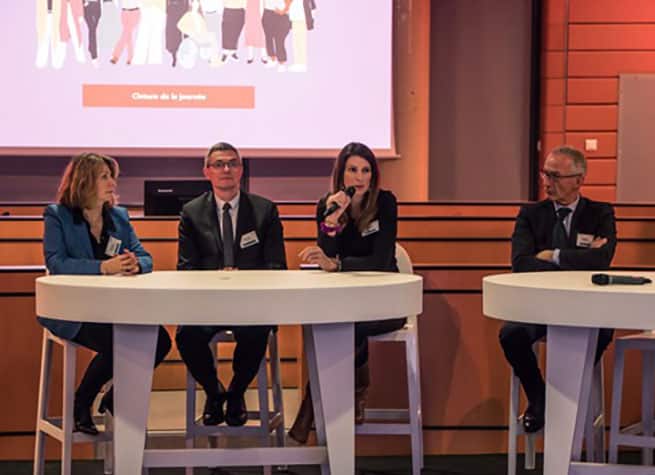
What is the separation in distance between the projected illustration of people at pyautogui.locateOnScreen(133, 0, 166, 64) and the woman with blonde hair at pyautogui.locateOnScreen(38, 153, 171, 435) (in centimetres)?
385

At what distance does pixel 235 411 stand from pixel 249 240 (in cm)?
60

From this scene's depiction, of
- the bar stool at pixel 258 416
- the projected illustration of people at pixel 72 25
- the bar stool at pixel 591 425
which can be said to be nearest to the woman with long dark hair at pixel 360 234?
the bar stool at pixel 258 416

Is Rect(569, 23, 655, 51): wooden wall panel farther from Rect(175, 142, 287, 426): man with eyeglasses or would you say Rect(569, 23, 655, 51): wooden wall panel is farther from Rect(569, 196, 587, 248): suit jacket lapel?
Rect(175, 142, 287, 426): man with eyeglasses

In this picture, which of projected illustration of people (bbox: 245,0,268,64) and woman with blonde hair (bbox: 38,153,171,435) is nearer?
woman with blonde hair (bbox: 38,153,171,435)

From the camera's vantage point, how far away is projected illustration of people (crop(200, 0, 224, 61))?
22.0 feet

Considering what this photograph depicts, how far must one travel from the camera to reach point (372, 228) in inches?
120

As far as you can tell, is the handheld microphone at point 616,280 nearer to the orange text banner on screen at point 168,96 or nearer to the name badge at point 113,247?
the name badge at point 113,247

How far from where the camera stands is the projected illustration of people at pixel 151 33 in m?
6.63

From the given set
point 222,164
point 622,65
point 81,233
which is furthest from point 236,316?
point 622,65

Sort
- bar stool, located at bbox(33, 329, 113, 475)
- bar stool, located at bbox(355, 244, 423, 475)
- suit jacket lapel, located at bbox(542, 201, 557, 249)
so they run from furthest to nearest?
suit jacket lapel, located at bbox(542, 201, 557, 249), bar stool, located at bbox(355, 244, 423, 475), bar stool, located at bbox(33, 329, 113, 475)

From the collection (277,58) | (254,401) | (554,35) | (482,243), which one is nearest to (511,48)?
(554,35)

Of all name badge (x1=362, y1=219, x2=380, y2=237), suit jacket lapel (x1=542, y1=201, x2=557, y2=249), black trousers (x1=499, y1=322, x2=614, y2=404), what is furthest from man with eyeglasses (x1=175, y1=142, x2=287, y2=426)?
suit jacket lapel (x1=542, y1=201, x2=557, y2=249)

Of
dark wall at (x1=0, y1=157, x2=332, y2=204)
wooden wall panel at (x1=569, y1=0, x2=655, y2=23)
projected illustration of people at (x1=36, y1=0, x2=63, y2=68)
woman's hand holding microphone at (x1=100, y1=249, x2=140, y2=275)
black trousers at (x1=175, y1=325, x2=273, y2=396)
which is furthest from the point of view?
wooden wall panel at (x1=569, y1=0, x2=655, y2=23)

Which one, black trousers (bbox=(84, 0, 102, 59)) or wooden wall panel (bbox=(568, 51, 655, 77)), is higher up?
black trousers (bbox=(84, 0, 102, 59))
